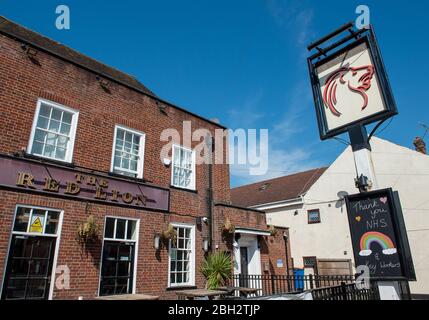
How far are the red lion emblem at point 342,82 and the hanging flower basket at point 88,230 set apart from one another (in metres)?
6.53

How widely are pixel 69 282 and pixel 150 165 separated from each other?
4.19 meters

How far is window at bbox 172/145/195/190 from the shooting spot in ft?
36.2

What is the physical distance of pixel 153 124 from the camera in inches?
423

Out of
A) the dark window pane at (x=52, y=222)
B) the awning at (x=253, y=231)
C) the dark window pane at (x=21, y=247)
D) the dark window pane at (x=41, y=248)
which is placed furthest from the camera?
the awning at (x=253, y=231)

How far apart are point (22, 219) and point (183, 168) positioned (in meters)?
5.50

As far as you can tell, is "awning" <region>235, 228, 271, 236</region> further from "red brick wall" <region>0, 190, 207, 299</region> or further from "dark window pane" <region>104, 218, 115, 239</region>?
"dark window pane" <region>104, 218, 115, 239</region>

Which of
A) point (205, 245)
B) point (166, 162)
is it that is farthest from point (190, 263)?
point (166, 162)

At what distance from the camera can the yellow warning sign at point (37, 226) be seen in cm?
718

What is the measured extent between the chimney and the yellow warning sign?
20138mm

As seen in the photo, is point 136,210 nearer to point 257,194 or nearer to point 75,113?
point 75,113

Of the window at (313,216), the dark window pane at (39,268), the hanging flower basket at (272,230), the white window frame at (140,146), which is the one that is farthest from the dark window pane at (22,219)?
the window at (313,216)

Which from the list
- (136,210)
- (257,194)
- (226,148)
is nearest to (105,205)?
(136,210)

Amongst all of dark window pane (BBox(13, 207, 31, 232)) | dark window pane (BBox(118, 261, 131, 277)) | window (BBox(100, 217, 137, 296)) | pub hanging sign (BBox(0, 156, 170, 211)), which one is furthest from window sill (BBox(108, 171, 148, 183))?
dark window pane (BBox(118, 261, 131, 277))

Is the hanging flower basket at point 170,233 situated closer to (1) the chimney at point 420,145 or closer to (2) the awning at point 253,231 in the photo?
(2) the awning at point 253,231
